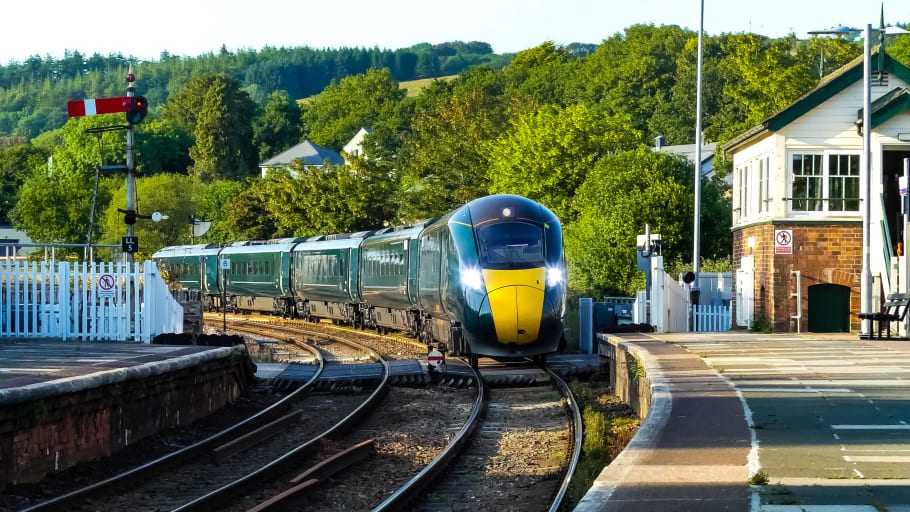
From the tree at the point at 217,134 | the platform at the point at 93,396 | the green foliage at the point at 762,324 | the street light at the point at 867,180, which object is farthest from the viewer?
the tree at the point at 217,134

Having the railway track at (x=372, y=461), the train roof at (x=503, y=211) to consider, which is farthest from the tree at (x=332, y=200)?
the railway track at (x=372, y=461)

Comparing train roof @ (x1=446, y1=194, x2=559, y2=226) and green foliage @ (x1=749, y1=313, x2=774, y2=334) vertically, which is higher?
train roof @ (x1=446, y1=194, x2=559, y2=226)

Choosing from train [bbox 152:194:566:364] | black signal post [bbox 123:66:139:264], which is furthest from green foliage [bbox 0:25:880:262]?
black signal post [bbox 123:66:139:264]

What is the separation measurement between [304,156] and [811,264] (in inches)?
4846

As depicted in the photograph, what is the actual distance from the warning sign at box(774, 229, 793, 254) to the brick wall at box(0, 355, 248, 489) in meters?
14.7

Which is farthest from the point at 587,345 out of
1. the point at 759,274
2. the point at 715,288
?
the point at 715,288

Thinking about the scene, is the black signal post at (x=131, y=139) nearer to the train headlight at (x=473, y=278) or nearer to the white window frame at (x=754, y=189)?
the train headlight at (x=473, y=278)

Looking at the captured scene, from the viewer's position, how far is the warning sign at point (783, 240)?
96.6 feet

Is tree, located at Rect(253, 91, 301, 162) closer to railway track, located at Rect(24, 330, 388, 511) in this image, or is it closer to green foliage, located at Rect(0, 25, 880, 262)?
green foliage, located at Rect(0, 25, 880, 262)

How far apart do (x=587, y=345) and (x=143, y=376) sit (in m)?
18.5

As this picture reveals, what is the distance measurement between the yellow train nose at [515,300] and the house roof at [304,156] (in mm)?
122077

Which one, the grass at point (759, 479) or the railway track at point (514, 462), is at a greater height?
the grass at point (759, 479)

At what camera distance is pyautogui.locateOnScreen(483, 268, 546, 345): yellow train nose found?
79.2 feet

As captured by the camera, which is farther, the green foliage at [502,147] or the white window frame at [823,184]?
the green foliage at [502,147]
